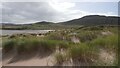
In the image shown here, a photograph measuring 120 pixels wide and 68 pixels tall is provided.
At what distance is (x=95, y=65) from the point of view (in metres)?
6.45

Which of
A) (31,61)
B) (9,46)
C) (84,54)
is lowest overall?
(31,61)

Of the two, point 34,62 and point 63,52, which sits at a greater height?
point 63,52

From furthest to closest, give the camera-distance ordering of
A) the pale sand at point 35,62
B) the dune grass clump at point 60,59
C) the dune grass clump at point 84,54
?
the pale sand at point 35,62 → the dune grass clump at point 60,59 → the dune grass clump at point 84,54

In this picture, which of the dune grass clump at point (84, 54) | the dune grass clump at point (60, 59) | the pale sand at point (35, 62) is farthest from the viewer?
the pale sand at point (35, 62)

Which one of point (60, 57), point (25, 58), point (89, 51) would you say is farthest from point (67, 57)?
point (25, 58)

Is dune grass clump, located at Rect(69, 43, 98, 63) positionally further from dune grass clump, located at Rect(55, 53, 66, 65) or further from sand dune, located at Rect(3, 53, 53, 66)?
sand dune, located at Rect(3, 53, 53, 66)

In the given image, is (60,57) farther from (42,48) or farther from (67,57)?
(42,48)

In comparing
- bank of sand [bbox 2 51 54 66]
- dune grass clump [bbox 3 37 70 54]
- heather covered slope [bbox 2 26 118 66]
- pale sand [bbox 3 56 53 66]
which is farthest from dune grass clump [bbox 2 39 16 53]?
pale sand [bbox 3 56 53 66]

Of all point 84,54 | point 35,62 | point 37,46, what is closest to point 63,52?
point 35,62

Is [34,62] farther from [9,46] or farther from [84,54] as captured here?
[9,46]

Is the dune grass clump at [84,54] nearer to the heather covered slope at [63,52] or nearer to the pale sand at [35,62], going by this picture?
the heather covered slope at [63,52]

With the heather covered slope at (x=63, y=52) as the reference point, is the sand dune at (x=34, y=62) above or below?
below

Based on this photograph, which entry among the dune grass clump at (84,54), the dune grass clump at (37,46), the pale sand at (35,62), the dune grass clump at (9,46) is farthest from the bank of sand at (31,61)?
the dune grass clump at (9,46)

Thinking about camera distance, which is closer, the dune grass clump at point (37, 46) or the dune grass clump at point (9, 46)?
the dune grass clump at point (37, 46)
